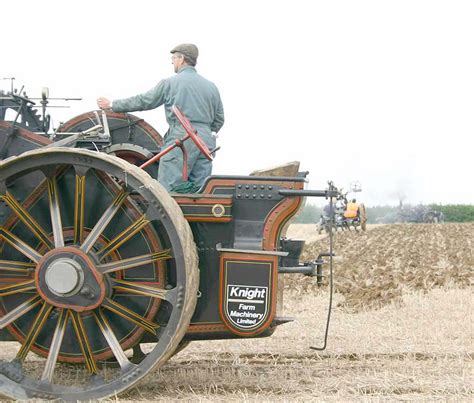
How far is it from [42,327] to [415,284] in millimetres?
7504

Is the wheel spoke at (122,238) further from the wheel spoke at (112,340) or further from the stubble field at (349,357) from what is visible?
the stubble field at (349,357)

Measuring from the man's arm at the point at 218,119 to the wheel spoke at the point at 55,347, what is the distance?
6.04 ft

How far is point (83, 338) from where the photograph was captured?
4938 millimetres

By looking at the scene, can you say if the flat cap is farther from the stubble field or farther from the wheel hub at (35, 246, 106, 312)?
the stubble field

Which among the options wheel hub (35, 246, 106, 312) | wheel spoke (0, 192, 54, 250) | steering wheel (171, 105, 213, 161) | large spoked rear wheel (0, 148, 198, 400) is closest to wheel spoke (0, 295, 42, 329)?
large spoked rear wheel (0, 148, 198, 400)

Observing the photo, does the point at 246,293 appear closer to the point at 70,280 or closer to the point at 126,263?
the point at 126,263

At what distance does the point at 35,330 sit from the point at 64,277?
1.58 ft

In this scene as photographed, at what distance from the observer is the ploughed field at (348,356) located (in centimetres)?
511

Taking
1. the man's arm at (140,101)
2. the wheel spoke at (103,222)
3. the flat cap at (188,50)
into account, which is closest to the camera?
the wheel spoke at (103,222)

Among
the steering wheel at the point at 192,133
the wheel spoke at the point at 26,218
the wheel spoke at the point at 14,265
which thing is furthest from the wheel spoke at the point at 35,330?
the steering wheel at the point at 192,133

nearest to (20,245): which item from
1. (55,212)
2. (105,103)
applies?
(55,212)

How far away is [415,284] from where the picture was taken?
11.4 meters

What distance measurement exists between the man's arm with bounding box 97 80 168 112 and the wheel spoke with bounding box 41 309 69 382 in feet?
4.92

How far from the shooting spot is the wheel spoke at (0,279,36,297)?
4.84 meters
